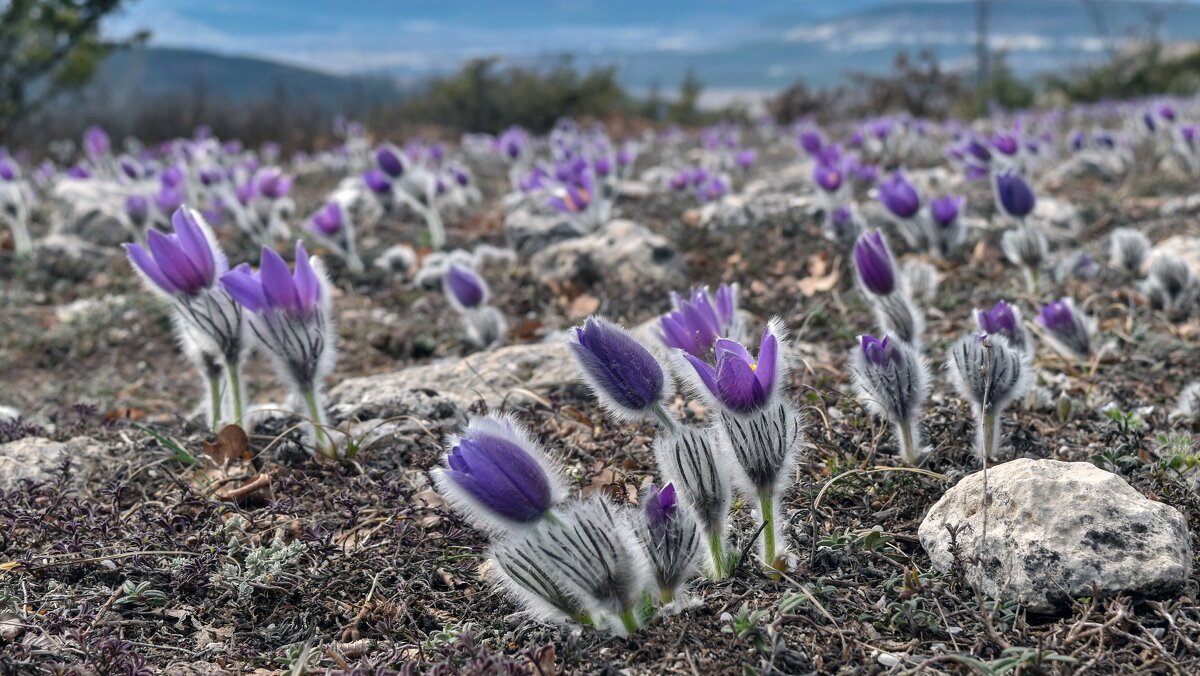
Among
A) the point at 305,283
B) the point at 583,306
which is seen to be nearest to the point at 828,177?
the point at 583,306

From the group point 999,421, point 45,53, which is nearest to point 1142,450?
point 999,421

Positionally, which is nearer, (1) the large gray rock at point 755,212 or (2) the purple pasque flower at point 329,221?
(2) the purple pasque flower at point 329,221

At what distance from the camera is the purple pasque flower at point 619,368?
1960 millimetres

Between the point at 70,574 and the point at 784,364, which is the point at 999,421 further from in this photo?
the point at 70,574

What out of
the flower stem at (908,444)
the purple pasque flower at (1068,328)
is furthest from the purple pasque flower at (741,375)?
the purple pasque flower at (1068,328)

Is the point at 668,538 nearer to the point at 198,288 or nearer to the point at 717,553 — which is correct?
the point at 717,553

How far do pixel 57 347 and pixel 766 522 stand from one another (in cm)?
435

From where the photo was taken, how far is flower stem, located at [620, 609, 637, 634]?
181 centimetres

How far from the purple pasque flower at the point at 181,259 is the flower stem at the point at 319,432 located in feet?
1.42

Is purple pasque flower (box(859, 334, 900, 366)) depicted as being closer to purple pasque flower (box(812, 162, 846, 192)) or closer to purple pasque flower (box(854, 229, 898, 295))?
purple pasque flower (box(854, 229, 898, 295))

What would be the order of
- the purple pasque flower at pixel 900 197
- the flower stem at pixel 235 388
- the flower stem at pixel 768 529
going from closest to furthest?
the flower stem at pixel 768 529 → the flower stem at pixel 235 388 → the purple pasque flower at pixel 900 197

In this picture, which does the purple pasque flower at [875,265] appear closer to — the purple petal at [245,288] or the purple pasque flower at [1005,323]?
the purple pasque flower at [1005,323]

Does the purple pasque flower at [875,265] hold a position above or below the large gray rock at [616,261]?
above

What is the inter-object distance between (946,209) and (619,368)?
301cm
